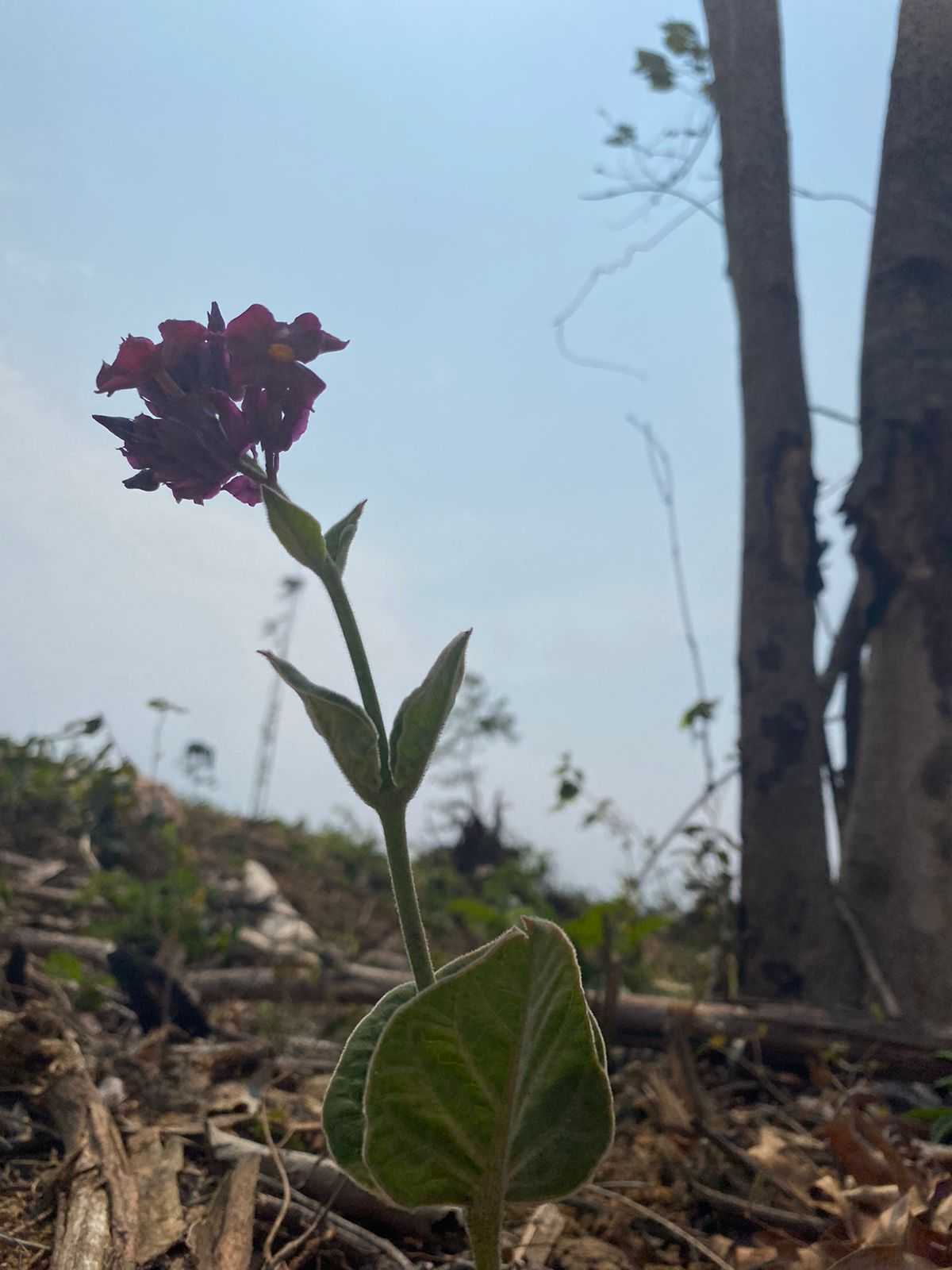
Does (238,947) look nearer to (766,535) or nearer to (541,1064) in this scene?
(766,535)

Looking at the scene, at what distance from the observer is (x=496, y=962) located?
92 centimetres

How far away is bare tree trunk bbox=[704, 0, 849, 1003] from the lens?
343 cm

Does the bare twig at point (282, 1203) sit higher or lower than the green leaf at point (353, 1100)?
lower

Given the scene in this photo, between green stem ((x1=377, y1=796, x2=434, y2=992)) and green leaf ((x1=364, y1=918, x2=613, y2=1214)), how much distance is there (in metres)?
0.08

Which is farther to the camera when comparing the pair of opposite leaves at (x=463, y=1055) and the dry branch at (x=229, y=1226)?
the dry branch at (x=229, y=1226)

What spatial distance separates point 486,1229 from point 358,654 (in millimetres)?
606

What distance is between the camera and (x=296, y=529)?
0.98m

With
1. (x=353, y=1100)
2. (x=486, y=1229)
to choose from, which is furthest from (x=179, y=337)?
(x=486, y=1229)

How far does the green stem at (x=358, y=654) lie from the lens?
3.27ft

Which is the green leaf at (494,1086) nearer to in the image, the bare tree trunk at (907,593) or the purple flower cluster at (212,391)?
the purple flower cluster at (212,391)

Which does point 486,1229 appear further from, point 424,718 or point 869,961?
point 869,961

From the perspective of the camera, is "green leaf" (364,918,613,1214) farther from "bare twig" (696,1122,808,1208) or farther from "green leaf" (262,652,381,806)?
"bare twig" (696,1122,808,1208)

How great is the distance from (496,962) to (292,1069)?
1.64 m

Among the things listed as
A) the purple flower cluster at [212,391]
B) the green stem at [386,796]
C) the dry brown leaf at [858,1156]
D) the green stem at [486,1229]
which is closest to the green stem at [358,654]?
the green stem at [386,796]
